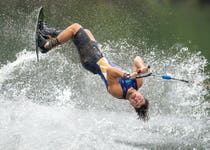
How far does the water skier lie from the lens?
7.22m

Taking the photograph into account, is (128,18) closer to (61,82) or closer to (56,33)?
(61,82)

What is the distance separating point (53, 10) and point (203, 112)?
35.3 feet

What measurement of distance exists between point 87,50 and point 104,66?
50cm

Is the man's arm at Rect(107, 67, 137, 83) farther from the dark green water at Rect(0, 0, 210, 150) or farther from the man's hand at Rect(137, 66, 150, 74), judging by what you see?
the dark green water at Rect(0, 0, 210, 150)

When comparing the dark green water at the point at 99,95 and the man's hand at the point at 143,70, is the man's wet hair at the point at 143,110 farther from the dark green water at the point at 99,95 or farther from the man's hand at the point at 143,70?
the dark green water at the point at 99,95

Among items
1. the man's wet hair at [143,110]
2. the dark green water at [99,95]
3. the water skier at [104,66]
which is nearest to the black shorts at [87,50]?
the water skier at [104,66]

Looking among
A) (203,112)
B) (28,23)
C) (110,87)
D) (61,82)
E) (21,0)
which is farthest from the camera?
(21,0)

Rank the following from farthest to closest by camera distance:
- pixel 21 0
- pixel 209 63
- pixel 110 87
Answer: pixel 21 0
pixel 209 63
pixel 110 87

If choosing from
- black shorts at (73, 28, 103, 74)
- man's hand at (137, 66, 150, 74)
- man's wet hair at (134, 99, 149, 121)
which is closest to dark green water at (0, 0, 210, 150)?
man's wet hair at (134, 99, 149, 121)

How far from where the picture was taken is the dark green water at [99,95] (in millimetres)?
8375

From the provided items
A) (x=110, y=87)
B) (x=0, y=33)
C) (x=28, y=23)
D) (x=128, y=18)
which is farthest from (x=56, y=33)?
(x=128, y=18)

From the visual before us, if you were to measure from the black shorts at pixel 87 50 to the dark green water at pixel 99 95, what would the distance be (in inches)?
50.6

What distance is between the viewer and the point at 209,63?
518 inches

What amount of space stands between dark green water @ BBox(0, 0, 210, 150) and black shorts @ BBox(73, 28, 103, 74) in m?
1.29
